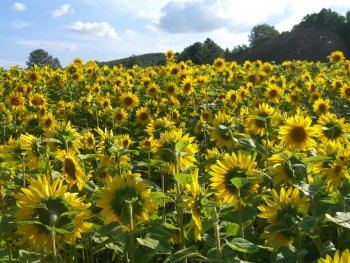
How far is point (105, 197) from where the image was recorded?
211 cm

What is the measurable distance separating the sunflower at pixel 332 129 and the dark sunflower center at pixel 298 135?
0.10m

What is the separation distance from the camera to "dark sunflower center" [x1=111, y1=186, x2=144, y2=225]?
6.77 feet

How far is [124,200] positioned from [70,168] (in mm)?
936

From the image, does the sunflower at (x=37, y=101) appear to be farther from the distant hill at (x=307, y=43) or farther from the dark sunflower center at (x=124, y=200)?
the distant hill at (x=307, y=43)

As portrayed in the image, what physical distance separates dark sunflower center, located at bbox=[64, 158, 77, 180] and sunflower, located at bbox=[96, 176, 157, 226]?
0.82m

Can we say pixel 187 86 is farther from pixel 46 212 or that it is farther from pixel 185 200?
pixel 46 212

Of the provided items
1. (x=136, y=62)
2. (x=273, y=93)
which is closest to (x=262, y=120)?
(x=273, y=93)

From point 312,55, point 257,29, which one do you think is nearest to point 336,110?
point 312,55

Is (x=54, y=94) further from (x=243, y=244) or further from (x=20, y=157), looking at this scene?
(x=243, y=244)

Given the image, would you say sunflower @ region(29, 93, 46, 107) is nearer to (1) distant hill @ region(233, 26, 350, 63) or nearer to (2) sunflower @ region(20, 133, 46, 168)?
(2) sunflower @ region(20, 133, 46, 168)

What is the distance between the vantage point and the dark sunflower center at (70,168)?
113 inches

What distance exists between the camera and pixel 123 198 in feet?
6.79

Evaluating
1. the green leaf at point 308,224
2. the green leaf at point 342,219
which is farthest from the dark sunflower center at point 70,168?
the green leaf at point 342,219

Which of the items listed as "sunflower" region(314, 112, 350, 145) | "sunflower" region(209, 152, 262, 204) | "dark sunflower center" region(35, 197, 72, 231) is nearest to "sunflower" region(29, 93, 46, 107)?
"sunflower" region(314, 112, 350, 145)
